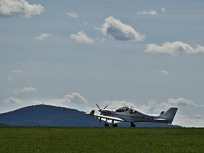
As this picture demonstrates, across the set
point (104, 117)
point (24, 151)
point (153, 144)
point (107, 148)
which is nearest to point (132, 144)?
point (153, 144)

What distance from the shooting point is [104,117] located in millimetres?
122125

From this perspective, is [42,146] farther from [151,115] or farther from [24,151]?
[151,115]

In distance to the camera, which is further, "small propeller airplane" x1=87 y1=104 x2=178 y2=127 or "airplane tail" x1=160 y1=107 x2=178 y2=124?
"airplane tail" x1=160 y1=107 x2=178 y2=124

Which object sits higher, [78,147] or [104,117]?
[104,117]

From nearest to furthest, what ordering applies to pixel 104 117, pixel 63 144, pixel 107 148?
pixel 107 148, pixel 63 144, pixel 104 117

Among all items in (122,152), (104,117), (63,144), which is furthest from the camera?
(104,117)

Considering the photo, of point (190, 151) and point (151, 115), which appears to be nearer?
point (190, 151)

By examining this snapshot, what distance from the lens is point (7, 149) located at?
Result: 45.1 meters

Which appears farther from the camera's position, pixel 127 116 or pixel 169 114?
pixel 169 114

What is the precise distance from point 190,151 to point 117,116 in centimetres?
8091

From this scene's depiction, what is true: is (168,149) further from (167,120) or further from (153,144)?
(167,120)

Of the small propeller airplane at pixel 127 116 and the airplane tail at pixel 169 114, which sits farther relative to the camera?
the airplane tail at pixel 169 114

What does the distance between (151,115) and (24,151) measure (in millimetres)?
84371

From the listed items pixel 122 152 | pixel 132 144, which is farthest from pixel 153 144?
pixel 122 152
